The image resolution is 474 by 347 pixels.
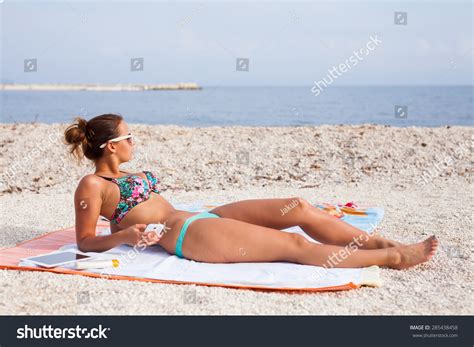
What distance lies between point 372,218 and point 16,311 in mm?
3918

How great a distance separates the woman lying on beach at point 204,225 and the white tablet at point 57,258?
13cm

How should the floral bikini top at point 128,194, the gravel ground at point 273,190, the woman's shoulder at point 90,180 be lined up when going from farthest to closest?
the floral bikini top at point 128,194 < the woman's shoulder at point 90,180 < the gravel ground at point 273,190

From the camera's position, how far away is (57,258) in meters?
4.38

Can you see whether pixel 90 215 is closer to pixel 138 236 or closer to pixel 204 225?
pixel 138 236

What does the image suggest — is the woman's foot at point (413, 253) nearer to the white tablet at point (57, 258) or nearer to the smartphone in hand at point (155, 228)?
the smartphone in hand at point (155, 228)

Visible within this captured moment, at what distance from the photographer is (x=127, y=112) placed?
1045 inches

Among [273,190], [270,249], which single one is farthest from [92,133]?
[273,190]

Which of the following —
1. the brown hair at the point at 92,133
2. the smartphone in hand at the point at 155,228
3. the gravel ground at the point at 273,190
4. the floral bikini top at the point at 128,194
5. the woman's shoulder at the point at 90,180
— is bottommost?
the gravel ground at the point at 273,190

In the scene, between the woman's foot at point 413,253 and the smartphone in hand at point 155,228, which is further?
the woman's foot at point 413,253

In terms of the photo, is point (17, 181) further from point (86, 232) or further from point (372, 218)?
point (372, 218)

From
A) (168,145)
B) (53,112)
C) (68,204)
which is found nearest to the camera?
(68,204)

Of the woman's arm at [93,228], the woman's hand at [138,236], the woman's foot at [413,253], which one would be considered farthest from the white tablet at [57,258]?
the woman's foot at [413,253]

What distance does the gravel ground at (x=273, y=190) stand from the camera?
12.0 feet

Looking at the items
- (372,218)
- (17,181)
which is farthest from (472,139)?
(17,181)
